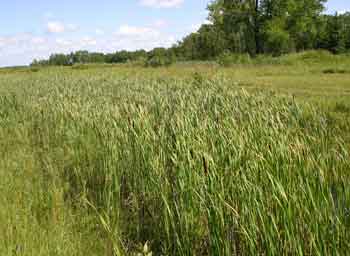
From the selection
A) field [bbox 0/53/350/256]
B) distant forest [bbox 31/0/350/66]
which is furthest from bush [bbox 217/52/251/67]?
field [bbox 0/53/350/256]

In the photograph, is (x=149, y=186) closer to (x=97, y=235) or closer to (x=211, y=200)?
(x=97, y=235)

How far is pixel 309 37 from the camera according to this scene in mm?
43312

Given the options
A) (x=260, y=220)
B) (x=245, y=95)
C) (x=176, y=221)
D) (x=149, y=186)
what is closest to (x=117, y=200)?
(x=149, y=186)

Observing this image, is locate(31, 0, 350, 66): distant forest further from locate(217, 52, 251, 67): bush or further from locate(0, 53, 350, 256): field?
locate(0, 53, 350, 256): field

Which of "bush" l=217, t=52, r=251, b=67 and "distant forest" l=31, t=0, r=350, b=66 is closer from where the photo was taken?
"bush" l=217, t=52, r=251, b=67

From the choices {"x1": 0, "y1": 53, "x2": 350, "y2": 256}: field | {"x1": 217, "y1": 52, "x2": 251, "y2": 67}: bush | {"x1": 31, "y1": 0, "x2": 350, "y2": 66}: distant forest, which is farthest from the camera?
{"x1": 31, "y1": 0, "x2": 350, "y2": 66}: distant forest

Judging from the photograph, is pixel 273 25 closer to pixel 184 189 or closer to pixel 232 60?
pixel 232 60

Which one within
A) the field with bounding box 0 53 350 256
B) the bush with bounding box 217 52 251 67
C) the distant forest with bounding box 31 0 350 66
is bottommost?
the field with bounding box 0 53 350 256

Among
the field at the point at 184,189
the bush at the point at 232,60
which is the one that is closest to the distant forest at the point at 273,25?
the bush at the point at 232,60

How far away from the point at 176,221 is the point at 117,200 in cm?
81

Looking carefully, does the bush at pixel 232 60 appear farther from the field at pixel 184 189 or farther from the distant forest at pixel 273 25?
the field at pixel 184 189

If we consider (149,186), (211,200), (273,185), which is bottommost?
Answer: (149,186)

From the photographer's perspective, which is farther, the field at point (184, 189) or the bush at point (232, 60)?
the bush at point (232, 60)

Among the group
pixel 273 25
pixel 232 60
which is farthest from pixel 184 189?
pixel 273 25
